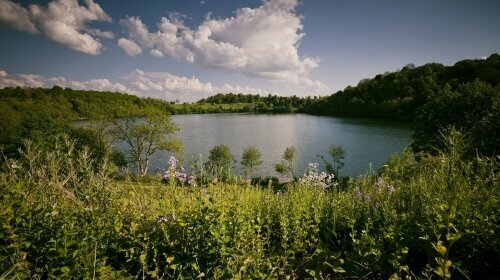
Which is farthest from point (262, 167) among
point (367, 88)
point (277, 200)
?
point (367, 88)

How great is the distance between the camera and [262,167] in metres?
49.6

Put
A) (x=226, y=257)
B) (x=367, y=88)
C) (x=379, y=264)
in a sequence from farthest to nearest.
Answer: (x=367, y=88) < (x=226, y=257) < (x=379, y=264)

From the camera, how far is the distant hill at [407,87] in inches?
3999

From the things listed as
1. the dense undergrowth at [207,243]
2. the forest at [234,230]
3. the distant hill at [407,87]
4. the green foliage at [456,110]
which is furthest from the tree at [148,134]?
the distant hill at [407,87]

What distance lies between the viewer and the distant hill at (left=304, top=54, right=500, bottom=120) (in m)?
102

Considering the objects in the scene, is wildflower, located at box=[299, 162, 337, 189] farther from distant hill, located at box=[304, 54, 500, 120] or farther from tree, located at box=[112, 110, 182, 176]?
distant hill, located at box=[304, 54, 500, 120]

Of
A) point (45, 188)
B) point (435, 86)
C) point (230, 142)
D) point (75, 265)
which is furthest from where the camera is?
point (435, 86)

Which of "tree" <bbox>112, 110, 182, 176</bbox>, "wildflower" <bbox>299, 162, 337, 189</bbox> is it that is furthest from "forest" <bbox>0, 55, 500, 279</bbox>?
"tree" <bbox>112, 110, 182, 176</bbox>

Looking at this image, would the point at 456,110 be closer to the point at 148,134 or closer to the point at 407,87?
the point at 148,134

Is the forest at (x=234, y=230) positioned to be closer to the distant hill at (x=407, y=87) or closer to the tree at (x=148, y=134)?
the tree at (x=148, y=134)

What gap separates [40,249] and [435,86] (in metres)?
132

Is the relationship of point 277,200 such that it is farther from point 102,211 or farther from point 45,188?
point 45,188

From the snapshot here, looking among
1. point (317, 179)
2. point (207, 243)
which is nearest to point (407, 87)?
point (317, 179)

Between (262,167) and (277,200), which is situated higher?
(277,200)
